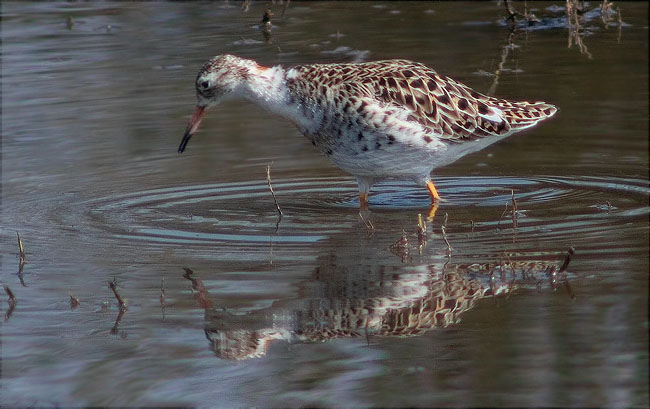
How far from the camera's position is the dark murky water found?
562cm

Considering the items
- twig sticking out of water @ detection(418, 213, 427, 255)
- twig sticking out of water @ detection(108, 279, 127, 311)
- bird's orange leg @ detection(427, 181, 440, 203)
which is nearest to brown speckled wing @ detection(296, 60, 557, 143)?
bird's orange leg @ detection(427, 181, 440, 203)

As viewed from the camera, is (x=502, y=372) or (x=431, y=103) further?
(x=431, y=103)

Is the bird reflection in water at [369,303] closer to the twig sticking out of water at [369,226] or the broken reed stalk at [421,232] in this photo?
the broken reed stalk at [421,232]

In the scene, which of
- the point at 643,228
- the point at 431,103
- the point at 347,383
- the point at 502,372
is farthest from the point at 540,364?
the point at 431,103

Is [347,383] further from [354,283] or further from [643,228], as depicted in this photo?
[643,228]

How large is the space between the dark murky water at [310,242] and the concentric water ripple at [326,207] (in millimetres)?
33

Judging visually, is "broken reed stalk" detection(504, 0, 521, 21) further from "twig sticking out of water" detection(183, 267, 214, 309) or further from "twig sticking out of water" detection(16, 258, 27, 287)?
"twig sticking out of water" detection(16, 258, 27, 287)

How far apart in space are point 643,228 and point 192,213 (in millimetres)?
3347

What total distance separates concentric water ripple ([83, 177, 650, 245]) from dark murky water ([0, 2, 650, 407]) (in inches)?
1.3

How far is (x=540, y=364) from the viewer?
5.65 m

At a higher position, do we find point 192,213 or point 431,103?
point 431,103

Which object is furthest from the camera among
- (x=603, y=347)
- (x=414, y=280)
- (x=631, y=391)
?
(x=414, y=280)

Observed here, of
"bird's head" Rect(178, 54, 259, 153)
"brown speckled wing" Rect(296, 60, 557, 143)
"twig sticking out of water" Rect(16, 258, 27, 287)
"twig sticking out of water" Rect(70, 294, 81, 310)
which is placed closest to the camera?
"twig sticking out of water" Rect(70, 294, 81, 310)

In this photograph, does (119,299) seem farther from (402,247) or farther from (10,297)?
(402,247)
